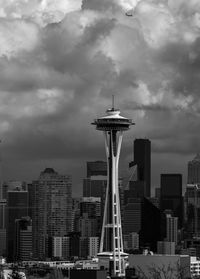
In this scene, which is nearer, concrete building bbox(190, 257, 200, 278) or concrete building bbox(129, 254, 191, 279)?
concrete building bbox(129, 254, 191, 279)

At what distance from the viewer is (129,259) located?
17825 cm

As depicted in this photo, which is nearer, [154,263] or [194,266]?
[154,263]

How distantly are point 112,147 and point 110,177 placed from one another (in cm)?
541

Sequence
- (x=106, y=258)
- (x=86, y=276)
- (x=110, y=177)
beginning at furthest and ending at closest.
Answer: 1. (x=106, y=258)
2. (x=110, y=177)
3. (x=86, y=276)

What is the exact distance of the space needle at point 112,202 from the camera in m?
173

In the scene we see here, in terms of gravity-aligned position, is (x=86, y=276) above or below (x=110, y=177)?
below

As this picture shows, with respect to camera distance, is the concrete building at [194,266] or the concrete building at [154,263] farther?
the concrete building at [194,266]

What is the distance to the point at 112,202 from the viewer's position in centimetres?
17788

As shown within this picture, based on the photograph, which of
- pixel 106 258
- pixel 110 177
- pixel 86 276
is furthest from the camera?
pixel 106 258

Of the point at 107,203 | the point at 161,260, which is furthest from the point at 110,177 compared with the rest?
the point at 161,260

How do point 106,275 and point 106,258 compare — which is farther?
point 106,258

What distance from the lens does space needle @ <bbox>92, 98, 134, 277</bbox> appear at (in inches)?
6821

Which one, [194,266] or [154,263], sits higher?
[194,266]

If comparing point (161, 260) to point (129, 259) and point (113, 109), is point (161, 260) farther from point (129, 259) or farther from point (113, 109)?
point (113, 109)
